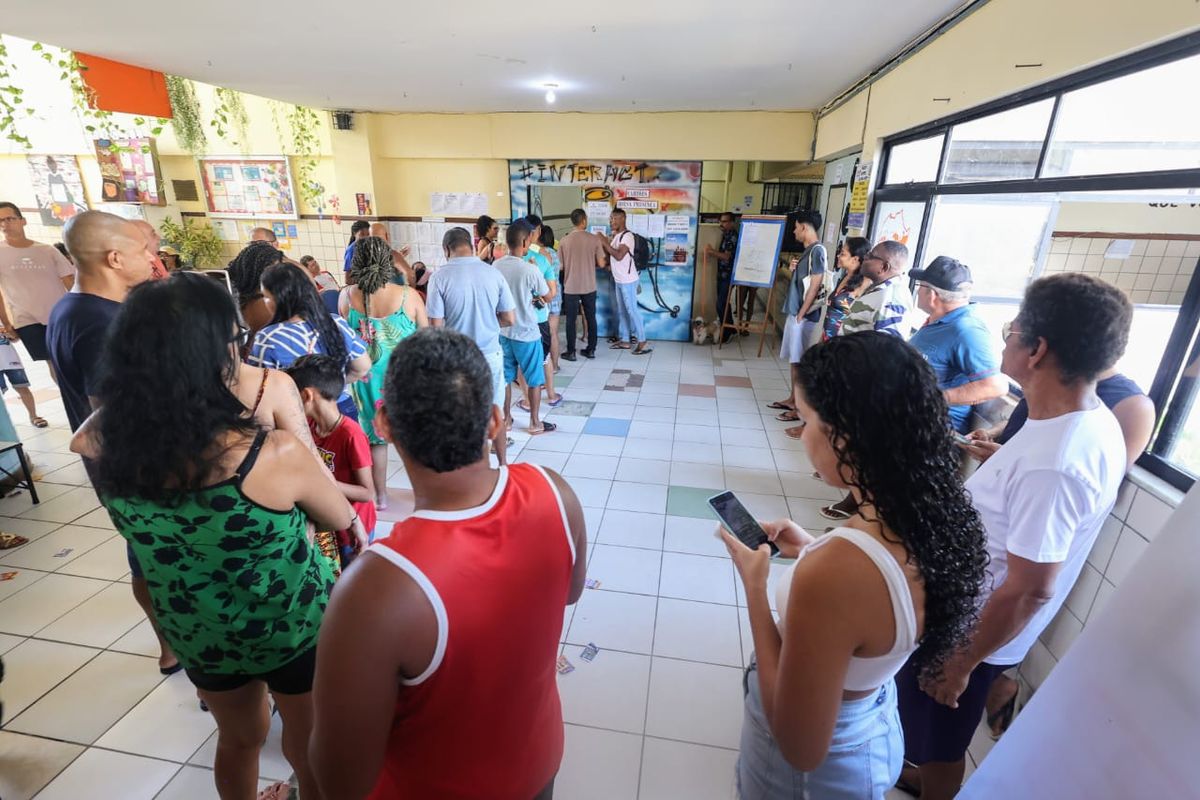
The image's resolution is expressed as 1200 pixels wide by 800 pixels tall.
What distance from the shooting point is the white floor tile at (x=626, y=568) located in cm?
264

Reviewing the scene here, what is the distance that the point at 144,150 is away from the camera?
672 centimetres

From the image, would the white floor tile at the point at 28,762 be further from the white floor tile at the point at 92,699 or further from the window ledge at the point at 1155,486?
the window ledge at the point at 1155,486

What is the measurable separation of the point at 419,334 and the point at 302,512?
624 mm


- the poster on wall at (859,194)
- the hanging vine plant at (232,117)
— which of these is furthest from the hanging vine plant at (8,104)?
the poster on wall at (859,194)

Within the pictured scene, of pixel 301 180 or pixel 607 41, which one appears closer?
pixel 607 41

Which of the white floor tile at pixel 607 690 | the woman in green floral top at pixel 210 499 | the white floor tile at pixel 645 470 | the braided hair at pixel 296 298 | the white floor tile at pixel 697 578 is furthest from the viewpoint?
the white floor tile at pixel 645 470

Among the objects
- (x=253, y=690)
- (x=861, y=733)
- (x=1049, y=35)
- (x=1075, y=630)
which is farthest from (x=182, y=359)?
(x=1049, y=35)

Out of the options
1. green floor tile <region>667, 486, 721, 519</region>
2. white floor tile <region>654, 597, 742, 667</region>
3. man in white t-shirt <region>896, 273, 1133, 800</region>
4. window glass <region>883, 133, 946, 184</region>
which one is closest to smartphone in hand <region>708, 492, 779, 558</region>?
man in white t-shirt <region>896, 273, 1133, 800</region>

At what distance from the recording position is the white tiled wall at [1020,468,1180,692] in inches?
64.2

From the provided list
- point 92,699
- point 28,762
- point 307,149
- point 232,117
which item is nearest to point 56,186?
point 232,117

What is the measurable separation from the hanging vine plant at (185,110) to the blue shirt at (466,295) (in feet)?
14.4

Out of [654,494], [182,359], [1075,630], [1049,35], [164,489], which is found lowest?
[654,494]

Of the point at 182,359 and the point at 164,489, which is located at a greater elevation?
the point at 182,359

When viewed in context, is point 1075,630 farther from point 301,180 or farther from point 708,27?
point 301,180
